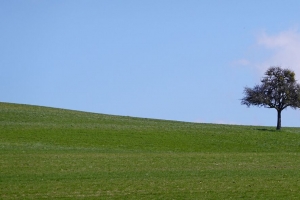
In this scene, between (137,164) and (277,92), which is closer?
(137,164)

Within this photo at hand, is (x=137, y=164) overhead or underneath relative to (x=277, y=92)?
underneath

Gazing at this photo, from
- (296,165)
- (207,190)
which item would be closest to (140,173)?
(207,190)

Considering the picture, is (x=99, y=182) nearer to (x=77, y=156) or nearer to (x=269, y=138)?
(x=77, y=156)

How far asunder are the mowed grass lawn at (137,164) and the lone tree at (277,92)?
9518mm

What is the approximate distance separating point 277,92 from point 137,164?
41.9 metres

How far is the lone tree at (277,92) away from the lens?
70.8 meters

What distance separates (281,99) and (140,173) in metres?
45.9

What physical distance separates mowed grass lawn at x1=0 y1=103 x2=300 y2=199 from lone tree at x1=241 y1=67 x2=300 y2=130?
9.52 meters

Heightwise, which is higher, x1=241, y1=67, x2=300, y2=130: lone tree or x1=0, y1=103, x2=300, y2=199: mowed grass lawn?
x1=241, y1=67, x2=300, y2=130: lone tree

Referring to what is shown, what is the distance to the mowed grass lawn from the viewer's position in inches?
892

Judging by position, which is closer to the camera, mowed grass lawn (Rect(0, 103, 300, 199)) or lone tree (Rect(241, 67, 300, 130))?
mowed grass lawn (Rect(0, 103, 300, 199))

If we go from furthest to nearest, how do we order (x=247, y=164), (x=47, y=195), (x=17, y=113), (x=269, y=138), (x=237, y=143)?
1. (x=17, y=113)
2. (x=269, y=138)
3. (x=237, y=143)
4. (x=247, y=164)
5. (x=47, y=195)

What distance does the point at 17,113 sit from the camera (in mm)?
68188

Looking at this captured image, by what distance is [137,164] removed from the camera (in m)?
32.6
